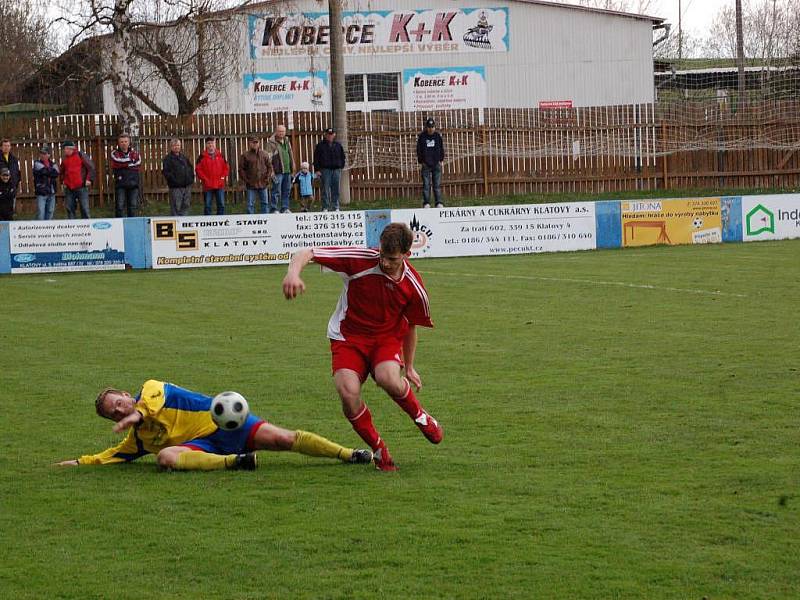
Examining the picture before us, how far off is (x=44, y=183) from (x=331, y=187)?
591 centimetres

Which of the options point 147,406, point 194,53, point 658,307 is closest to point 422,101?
point 194,53

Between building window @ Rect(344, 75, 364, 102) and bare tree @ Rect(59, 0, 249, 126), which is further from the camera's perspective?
building window @ Rect(344, 75, 364, 102)

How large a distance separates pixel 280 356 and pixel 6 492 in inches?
204

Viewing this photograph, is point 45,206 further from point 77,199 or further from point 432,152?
point 432,152

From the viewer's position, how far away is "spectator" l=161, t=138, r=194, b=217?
82.9 ft

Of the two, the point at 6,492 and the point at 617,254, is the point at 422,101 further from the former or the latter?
the point at 6,492

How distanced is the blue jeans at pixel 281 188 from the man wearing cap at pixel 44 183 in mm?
4512

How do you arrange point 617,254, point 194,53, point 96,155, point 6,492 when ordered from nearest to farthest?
point 6,492 < point 617,254 < point 96,155 < point 194,53

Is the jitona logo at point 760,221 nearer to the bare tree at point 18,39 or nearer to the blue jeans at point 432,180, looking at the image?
the blue jeans at point 432,180

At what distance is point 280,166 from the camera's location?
26188mm

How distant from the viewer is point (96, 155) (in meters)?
29.0

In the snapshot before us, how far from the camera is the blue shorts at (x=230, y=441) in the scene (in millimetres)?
7297

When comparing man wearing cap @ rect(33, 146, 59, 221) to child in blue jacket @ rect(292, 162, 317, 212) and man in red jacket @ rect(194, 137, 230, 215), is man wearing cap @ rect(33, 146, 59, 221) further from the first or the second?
child in blue jacket @ rect(292, 162, 317, 212)

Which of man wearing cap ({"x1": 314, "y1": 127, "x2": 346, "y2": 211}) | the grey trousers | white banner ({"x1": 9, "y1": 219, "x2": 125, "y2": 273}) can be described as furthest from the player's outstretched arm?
man wearing cap ({"x1": 314, "y1": 127, "x2": 346, "y2": 211})
